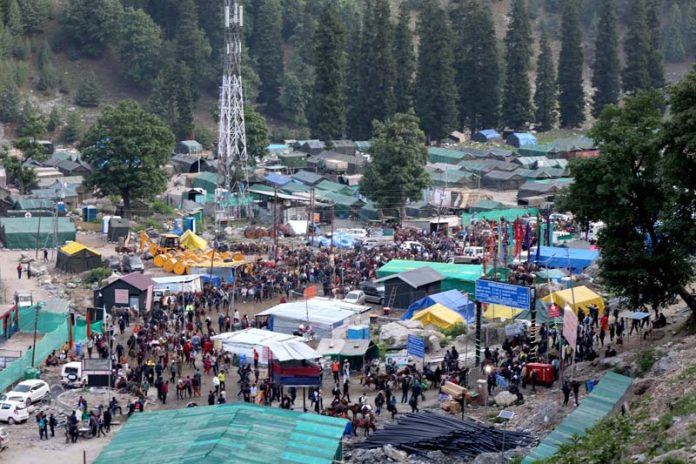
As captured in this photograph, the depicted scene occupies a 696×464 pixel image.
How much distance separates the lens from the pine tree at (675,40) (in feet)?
371

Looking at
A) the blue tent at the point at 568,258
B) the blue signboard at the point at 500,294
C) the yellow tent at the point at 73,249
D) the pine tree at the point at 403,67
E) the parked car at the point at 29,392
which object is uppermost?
the pine tree at the point at 403,67

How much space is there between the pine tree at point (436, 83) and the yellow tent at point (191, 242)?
36.8m

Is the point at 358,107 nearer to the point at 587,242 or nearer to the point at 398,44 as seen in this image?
the point at 398,44

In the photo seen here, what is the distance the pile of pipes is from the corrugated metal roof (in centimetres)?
139

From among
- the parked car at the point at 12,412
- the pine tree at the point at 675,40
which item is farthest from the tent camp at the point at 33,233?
the pine tree at the point at 675,40

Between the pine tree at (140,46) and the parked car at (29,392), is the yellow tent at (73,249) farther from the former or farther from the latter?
the pine tree at (140,46)

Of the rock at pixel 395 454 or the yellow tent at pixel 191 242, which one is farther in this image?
the yellow tent at pixel 191 242

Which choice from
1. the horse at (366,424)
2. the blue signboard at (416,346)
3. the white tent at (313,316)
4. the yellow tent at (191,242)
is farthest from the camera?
the yellow tent at (191,242)

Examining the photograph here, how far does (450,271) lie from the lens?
139 ft

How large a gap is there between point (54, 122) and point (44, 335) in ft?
181

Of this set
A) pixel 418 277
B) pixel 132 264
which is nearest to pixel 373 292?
pixel 418 277

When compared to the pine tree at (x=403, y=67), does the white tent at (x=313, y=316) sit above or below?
below

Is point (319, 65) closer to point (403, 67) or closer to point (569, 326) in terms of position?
point (403, 67)

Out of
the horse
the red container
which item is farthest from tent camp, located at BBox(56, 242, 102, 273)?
the red container
